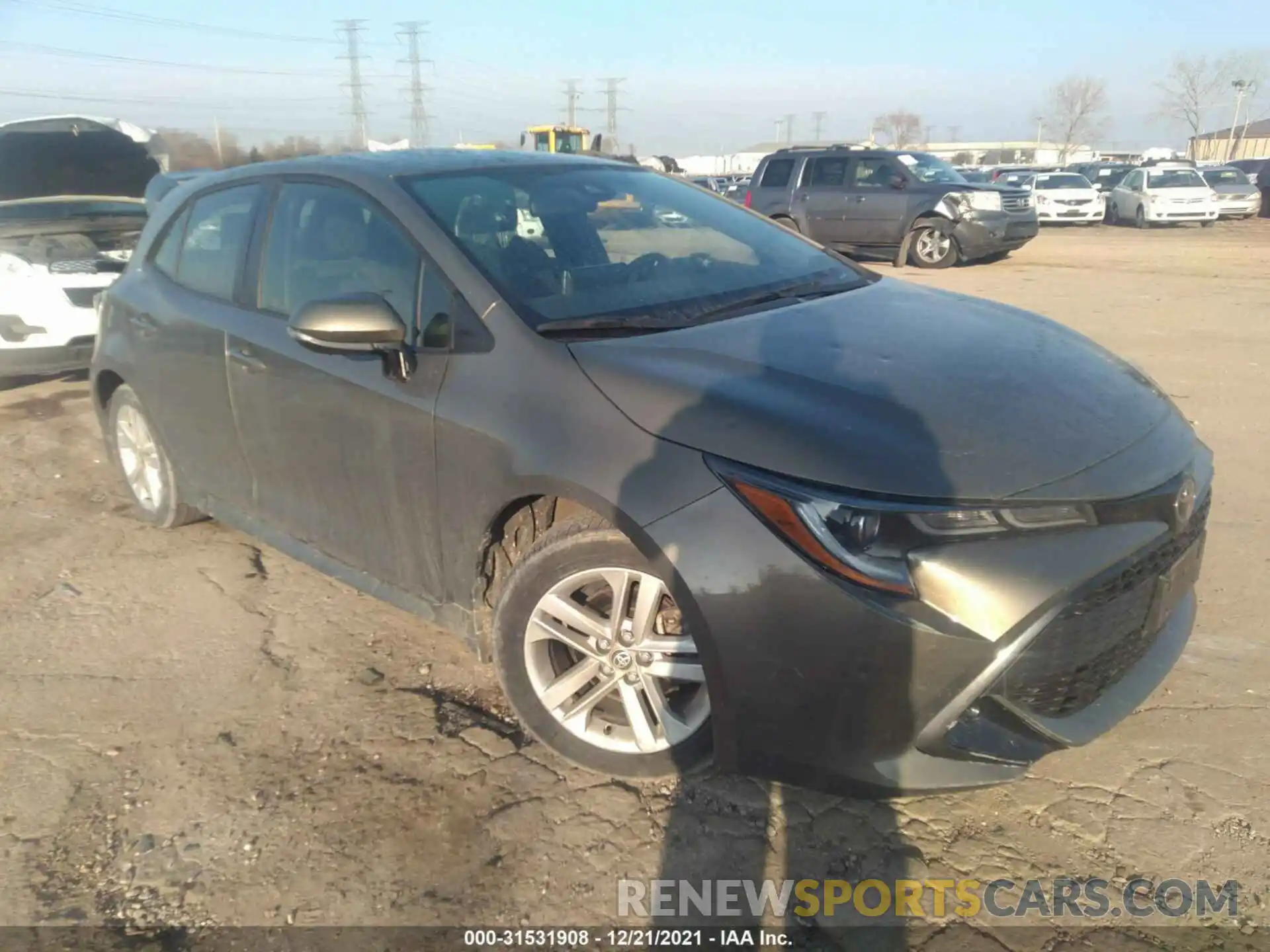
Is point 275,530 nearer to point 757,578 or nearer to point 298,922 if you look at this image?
point 298,922

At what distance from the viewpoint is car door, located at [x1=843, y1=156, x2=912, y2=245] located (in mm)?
15602

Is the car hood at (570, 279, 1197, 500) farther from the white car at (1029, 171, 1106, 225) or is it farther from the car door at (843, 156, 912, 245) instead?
the white car at (1029, 171, 1106, 225)

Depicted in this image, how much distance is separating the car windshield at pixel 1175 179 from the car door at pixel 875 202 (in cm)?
1395

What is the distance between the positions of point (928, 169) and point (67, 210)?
1257cm

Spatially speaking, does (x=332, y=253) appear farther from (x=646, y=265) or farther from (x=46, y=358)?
(x=46, y=358)

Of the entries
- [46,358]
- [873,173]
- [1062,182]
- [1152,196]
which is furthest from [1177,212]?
[46,358]

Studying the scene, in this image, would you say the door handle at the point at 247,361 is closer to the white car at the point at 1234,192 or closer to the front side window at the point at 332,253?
the front side window at the point at 332,253

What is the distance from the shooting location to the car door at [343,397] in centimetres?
294

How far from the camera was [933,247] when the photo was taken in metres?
15.6

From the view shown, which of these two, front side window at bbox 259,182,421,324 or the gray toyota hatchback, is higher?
front side window at bbox 259,182,421,324

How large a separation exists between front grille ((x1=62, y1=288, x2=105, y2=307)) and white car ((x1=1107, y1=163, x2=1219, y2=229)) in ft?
85.1

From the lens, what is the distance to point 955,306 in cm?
329

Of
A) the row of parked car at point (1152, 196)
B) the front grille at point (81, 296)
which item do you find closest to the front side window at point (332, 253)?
the front grille at point (81, 296)

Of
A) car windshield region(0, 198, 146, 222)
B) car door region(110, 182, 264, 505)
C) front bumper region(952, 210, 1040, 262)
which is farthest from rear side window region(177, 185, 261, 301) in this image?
front bumper region(952, 210, 1040, 262)
